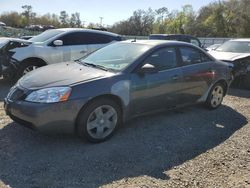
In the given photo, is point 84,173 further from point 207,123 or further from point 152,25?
point 152,25

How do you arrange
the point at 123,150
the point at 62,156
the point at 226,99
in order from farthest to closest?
the point at 226,99 → the point at 123,150 → the point at 62,156

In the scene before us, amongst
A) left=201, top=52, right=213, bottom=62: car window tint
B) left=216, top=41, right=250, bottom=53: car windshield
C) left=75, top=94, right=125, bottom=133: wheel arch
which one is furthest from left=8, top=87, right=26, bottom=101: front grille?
left=216, top=41, right=250, bottom=53: car windshield

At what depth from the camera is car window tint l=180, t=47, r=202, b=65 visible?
21.2 feet

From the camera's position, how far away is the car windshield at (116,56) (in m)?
5.61

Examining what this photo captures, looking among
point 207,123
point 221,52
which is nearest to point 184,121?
point 207,123

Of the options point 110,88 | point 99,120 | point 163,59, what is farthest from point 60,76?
point 163,59

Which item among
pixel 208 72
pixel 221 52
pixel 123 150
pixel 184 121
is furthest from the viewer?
pixel 221 52

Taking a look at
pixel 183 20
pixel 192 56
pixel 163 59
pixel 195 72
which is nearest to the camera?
pixel 163 59

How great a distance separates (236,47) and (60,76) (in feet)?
25.7

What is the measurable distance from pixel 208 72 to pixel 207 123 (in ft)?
3.63

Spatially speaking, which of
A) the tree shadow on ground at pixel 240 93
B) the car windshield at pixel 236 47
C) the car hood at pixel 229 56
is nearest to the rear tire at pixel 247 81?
the tree shadow on ground at pixel 240 93

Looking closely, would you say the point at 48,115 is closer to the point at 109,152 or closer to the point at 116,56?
the point at 109,152

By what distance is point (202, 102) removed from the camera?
707 cm

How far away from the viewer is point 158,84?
19.0 ft
